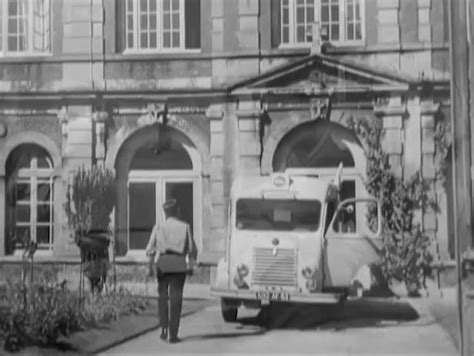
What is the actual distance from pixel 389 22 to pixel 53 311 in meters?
1.78

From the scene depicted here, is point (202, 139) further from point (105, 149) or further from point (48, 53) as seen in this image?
point (48, 53)

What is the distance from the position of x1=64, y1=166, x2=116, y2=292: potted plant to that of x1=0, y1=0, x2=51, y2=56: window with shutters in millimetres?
536

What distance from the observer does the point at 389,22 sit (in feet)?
8.88

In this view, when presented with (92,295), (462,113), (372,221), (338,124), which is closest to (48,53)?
(92,295)

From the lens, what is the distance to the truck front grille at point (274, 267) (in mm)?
2850

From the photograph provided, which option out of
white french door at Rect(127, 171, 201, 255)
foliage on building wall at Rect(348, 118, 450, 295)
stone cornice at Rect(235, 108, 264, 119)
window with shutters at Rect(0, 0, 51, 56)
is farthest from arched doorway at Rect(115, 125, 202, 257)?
foliage on building wall at Rect(348, 118, 450, 295)

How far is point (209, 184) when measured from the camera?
2.79 meters

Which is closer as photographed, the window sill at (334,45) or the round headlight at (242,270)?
the window sill at (334,45)

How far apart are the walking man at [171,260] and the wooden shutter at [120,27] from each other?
2.11 feet

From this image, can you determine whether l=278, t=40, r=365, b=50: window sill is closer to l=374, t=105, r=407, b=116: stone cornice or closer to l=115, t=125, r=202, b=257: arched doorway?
l=374, t=105, r=407, b=116: stone cornice

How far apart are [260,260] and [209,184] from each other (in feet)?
1.29

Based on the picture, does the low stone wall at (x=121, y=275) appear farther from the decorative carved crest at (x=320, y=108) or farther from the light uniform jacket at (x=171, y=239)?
the decorative carved crest at (x=320, y=108)

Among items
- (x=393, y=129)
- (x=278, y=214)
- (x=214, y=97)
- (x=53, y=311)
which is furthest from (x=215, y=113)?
(x=53, y=311)

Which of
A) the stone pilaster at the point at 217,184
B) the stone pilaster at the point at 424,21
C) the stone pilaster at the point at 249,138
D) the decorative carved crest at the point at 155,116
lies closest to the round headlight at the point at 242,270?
the stone pilaster at the point at 217,184
